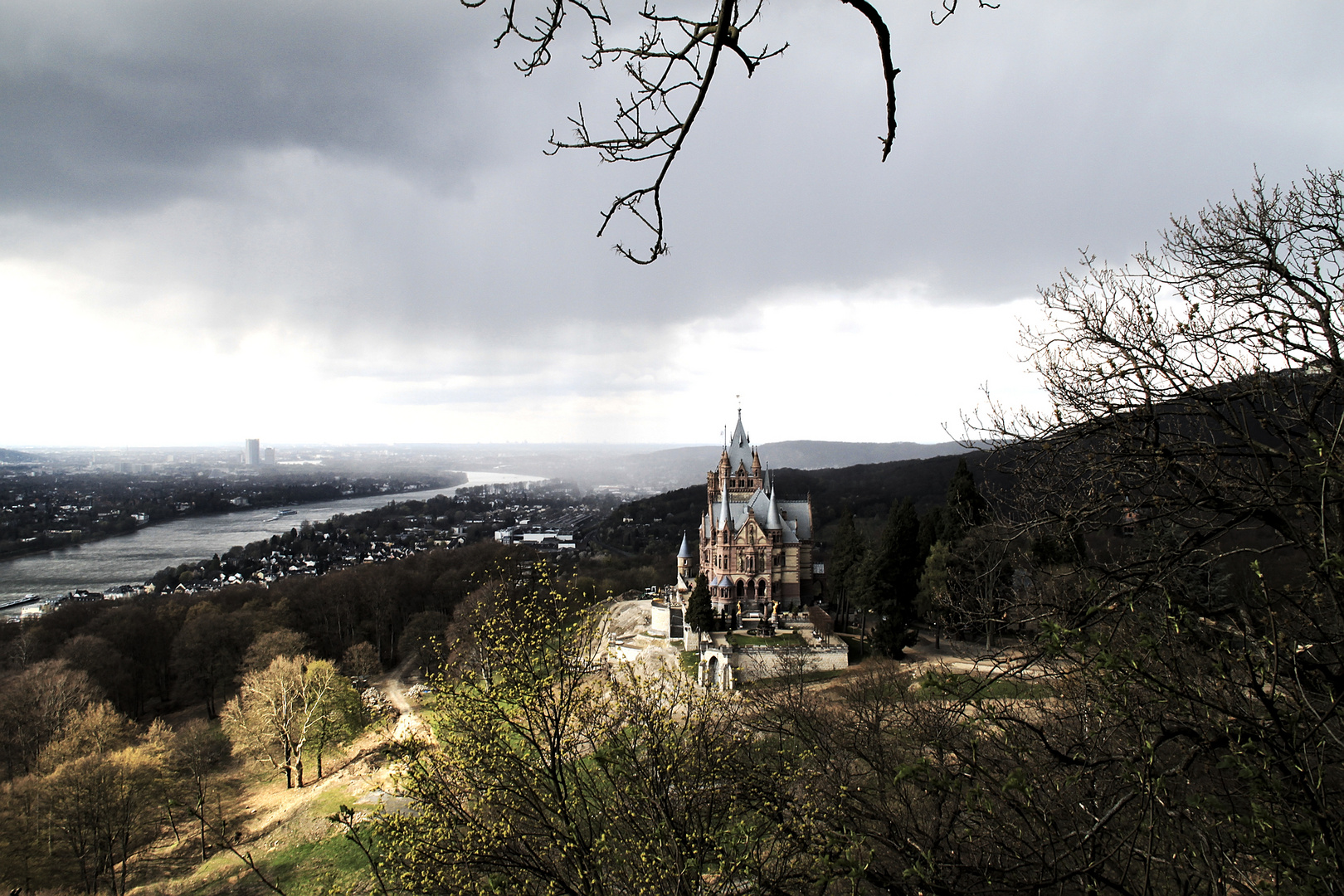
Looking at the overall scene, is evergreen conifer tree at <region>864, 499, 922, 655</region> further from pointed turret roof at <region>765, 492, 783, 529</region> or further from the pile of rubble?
the pile of rubble

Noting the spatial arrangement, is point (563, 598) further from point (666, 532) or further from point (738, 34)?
point (666, 532)

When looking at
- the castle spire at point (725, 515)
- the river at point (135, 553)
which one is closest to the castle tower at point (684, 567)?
the castle spire at point (725, 515)

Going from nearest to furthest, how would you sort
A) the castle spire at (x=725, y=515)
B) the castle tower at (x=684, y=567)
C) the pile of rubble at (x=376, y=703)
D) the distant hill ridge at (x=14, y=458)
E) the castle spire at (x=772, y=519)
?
the pile of rubble at (x=376, y=703)
the castle spire at (x=725, y=515)
the castle spire at (x=772, y=519)
the castle tower at (x=684, y=567)
the distant hill ridge at (x=14, y=458)

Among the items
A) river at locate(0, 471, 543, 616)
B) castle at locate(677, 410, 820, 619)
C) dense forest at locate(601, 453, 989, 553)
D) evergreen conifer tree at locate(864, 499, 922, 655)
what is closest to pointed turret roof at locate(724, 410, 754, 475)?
castle at locate(677, 410, 820, 619)

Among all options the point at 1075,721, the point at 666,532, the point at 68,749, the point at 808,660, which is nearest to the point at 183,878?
the point at 68,749

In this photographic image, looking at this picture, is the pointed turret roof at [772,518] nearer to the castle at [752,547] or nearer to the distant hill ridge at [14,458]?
the castle at [752,547]
